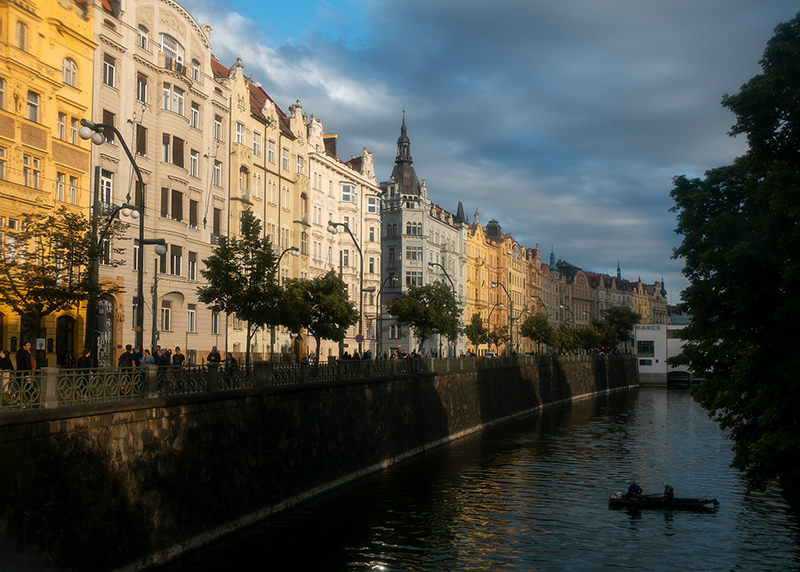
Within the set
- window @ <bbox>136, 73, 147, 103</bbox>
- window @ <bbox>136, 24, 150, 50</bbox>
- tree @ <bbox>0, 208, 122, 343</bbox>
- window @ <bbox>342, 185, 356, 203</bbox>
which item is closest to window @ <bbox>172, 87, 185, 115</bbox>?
window @ <bbox>136, 73, 147, 103</bbox>

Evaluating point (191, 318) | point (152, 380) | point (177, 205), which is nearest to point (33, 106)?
point (177, 205)

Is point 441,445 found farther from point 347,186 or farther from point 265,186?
point 347,186

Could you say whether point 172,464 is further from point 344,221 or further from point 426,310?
point 344,221

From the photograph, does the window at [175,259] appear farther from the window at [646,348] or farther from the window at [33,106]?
the window at [646,348]

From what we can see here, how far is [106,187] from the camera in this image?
43844mm

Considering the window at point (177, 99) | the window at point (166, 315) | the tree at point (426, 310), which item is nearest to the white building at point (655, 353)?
the tree at point (426, 310)

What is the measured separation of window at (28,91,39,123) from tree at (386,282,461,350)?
106 feet

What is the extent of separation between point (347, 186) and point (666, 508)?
5639 centimetres

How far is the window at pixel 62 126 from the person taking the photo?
4039cm

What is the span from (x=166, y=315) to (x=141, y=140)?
1019 centimetres

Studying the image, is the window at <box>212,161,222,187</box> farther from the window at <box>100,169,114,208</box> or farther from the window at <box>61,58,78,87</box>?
the window at <box>61,58,78,87</box>

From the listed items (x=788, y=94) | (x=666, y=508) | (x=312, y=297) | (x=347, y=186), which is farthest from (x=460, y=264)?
(x=788, y=94)

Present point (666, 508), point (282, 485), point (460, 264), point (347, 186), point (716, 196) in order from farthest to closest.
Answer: point (460, 264)
point (347, 186)
point (666, 508)
point (282, 485)
point (716, 196)

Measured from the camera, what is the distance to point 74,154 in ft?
136
